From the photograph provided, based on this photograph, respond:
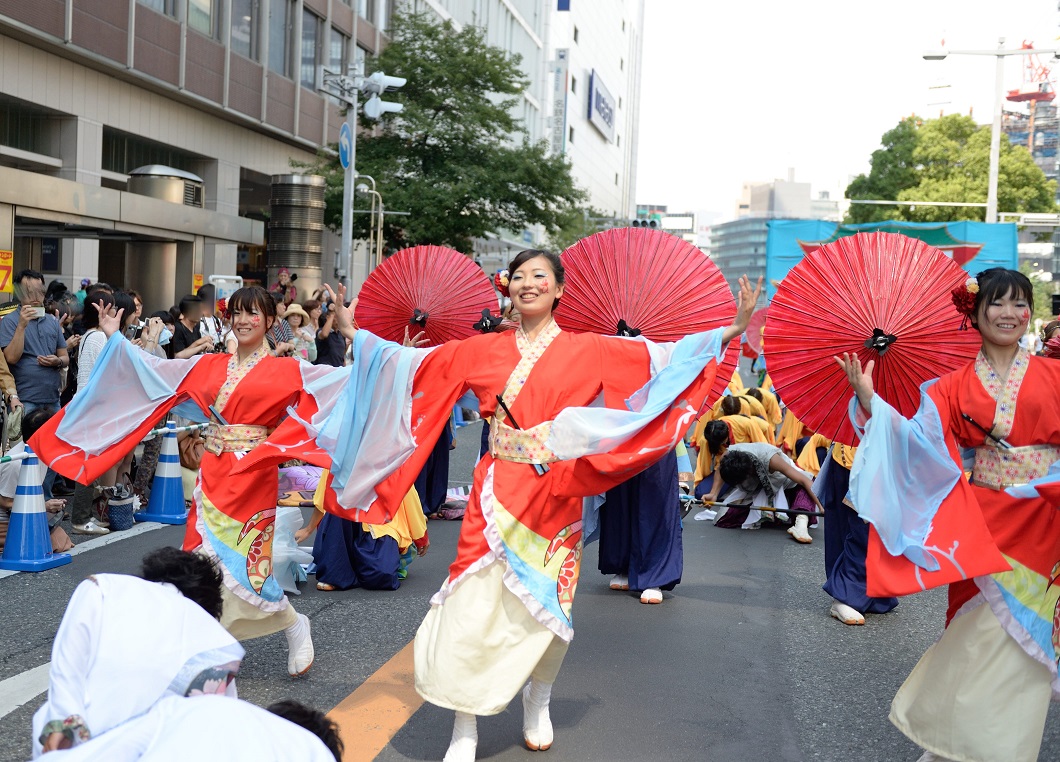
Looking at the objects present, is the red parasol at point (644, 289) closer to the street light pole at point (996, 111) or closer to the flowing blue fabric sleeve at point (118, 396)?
the flowing blue fabric sleeve at point (118, 396)

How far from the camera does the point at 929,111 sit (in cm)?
16550

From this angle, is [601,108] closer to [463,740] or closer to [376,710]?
[376,710]

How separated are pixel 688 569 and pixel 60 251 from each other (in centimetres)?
1392

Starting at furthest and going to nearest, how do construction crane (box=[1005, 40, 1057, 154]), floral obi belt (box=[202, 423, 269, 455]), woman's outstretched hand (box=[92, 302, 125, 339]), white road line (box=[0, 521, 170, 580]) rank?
construction crane (box=[1005, 40, 1057, 154]) → white road line (box=[0, 521, 170, 580]) → woman's outstretched hand (box=[92, 302, 125, 339]) → floral obi belt (box=[202, 423, 269, 455])

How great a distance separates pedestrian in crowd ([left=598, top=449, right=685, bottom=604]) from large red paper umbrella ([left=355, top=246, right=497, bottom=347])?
134 centimetres

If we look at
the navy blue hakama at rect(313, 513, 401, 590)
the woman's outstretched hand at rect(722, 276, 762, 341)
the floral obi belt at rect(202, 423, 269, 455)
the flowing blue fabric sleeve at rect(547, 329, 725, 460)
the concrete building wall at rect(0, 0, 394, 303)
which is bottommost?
the navy blue hakama at rect(313, 513, 401, 590)

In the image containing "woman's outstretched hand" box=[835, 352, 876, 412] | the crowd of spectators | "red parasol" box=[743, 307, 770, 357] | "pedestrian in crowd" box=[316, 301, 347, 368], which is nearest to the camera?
"woman's outstretched hand" box=[835, 352, 876, 412]

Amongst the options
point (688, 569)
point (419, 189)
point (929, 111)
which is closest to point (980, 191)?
point (419, 189)

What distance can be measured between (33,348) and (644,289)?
476cm

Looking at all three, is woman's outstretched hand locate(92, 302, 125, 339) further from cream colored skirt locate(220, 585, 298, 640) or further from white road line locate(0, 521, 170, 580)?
white road line locate(0, 521, 170, 580)

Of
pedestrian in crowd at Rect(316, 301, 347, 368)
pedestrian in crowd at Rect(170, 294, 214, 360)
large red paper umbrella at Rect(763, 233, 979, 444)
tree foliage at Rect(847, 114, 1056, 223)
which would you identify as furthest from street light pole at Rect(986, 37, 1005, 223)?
large red paper umbrella at Rect(763, 233, 979, 444)

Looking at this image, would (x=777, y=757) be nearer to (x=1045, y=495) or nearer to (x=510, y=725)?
(x=510, y=725)

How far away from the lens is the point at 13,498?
6.56 meters

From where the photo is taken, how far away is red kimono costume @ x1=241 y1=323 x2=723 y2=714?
12.2 feet
